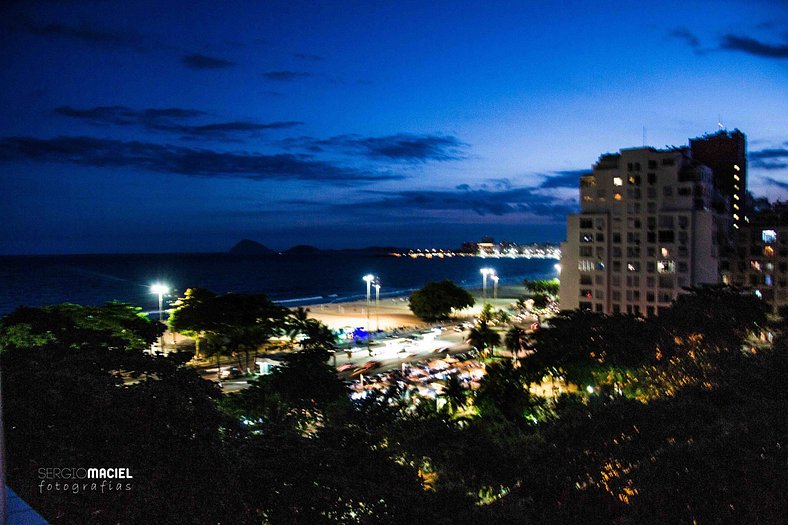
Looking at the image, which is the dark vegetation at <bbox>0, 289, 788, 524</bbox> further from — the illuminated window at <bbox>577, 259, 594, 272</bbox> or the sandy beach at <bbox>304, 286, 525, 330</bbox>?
the sandy beach at <bbox>304, 286, 525, 330</bbox>

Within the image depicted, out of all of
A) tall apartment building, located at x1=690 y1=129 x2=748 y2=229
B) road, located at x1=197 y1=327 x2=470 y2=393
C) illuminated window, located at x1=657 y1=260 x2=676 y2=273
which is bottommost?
road, located at x1=197 y1=327 x2=470 y2=393

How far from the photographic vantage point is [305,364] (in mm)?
16516

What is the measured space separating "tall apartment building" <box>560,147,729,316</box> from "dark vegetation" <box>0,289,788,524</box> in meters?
32.4

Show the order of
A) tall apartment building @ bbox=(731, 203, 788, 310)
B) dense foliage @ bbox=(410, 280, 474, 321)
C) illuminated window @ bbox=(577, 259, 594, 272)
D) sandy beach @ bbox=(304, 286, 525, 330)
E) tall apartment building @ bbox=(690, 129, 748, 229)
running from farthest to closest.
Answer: tall apartment building @ bbox=(690, 129, 748, 229) → dense foliage @ bbox=(410, 280, 474, 321) → sandy beach @ bbox=(304, 286, 525, 330) → tall apartment building @ bbox=(731, 203, 788, 310) → illuminated window @ bbox=(577, 259, 594, 272)

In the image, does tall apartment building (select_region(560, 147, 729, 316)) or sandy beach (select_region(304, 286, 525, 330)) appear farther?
sandy beach (select_region(304, 286, 525, 330))

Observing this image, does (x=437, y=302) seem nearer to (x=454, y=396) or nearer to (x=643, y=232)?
(x=643, y=232)

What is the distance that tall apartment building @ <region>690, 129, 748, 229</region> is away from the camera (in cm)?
6819

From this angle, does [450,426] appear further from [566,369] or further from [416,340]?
[416,340]

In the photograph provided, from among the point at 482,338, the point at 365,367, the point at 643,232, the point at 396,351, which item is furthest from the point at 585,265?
the point at 365,367

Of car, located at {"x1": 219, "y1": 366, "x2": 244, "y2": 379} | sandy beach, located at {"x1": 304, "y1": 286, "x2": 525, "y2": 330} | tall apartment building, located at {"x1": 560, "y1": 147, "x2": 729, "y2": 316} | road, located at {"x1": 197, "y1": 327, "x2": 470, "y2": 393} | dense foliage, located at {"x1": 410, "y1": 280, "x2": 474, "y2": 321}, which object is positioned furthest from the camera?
dense foliage, located at {"x1": 410, "y1": 280, "x2": 474, "y2": 321}

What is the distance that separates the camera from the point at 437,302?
59781mm

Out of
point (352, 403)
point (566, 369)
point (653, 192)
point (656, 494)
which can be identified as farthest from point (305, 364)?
point (653, 192)

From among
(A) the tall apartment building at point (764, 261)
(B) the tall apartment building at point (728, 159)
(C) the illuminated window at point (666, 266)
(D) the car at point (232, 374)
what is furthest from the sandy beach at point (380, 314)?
(B) the tall apartment building at point (728, 159)

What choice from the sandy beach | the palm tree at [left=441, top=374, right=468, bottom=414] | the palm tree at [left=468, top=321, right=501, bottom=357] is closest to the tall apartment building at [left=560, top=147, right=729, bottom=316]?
the sandy beach
